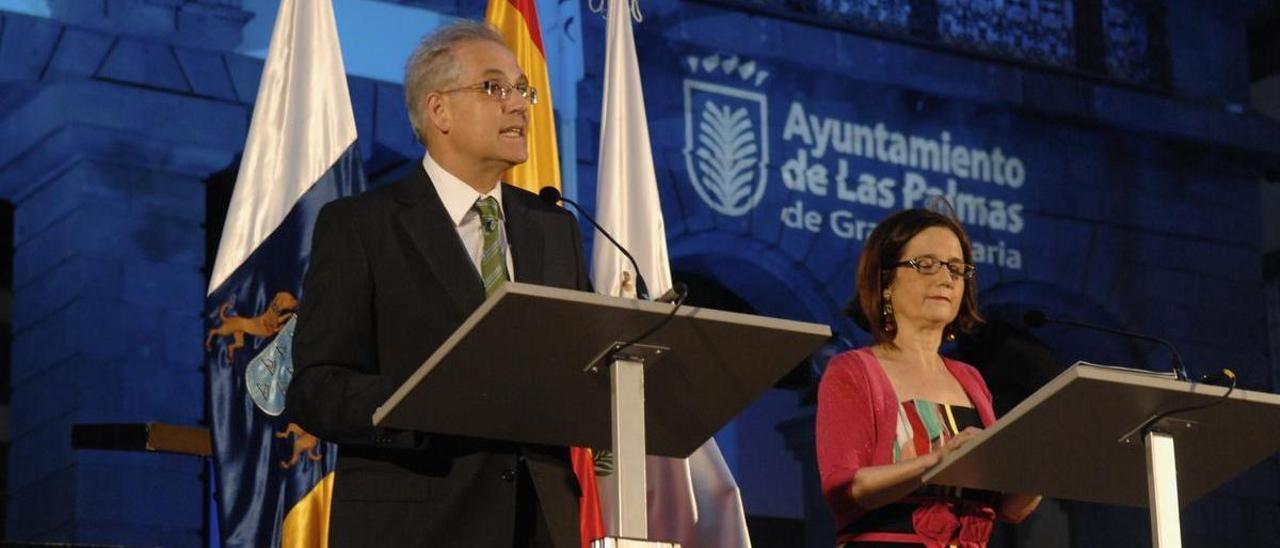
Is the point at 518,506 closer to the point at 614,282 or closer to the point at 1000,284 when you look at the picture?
the point at 614,282

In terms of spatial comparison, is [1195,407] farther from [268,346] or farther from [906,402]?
[268,346]

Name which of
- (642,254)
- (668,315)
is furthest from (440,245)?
(642,254)

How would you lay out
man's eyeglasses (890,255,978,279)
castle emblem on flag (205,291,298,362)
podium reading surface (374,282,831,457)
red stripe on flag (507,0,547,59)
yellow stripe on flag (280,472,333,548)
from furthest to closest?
1. red stripe on flag (507,0,547,59)
2. castle emblem on flag (205,291,298,362)
3. yellow stripe on flag (280,472,333,548)
4. man's eyeglasses (890,255,978,279)
5. podium reading surface (374,282,831,457)

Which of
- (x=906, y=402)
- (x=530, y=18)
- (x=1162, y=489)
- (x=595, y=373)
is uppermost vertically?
(x=530, y=18)

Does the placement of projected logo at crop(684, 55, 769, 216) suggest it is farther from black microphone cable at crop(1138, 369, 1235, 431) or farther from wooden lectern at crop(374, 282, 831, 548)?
wooden lectern at crop(374, 282, 831, 548)

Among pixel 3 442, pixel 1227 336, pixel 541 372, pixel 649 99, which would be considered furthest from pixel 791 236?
pixel 541 372

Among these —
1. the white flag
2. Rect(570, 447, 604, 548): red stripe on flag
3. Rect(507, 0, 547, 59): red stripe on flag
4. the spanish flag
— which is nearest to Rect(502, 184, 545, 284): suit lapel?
Rect(570, 447, 604, 548): red stripe on flag

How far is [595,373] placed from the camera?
91.7 inches

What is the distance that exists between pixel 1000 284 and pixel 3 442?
3454 mm

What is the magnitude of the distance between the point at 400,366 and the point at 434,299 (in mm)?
105

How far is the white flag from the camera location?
15.3ft

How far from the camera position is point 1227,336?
7.21 meters

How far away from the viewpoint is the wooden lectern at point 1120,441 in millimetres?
2618

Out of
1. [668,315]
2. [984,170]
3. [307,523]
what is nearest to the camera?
[668,315]
